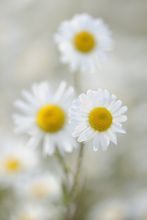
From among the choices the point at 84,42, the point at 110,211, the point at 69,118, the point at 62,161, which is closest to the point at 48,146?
the point at 62,161

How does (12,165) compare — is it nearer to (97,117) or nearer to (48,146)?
(48,146)

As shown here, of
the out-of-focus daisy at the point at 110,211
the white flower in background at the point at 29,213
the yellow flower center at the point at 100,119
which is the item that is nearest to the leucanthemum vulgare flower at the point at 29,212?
the white flower in background at the point at 29,213

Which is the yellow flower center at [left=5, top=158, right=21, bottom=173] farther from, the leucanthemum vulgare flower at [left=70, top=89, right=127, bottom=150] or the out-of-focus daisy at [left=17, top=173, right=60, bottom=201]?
the leucanthemum vulgare flower at [left=70, top=89, right=127, bottom=150]

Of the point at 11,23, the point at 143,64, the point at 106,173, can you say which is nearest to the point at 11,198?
the point at 106,173

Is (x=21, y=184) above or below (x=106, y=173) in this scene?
below

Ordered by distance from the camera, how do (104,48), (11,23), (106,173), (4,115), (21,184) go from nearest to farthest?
(104,48) < (21,184) < (106,173) < (4,115) < (11,23)

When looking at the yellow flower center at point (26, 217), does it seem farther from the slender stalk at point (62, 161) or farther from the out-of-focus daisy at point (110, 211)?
the slender stalk at point (62, 161)

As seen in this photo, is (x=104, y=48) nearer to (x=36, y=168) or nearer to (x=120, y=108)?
(x=120, y=108)
